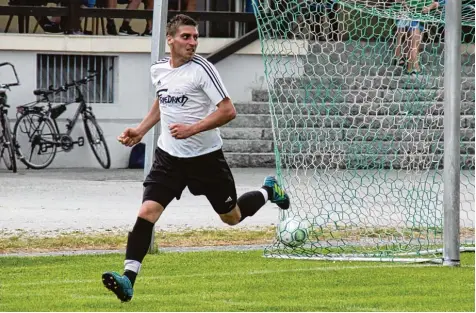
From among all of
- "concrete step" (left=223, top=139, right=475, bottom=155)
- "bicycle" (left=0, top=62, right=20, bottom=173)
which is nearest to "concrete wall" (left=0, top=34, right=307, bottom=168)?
"bicycle" (left=0, top=62, right=20, bottom=173)

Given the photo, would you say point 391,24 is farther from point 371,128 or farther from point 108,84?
point 108,84

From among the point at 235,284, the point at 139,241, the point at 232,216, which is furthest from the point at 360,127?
the point at 139,241

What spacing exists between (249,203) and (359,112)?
5.39 metres

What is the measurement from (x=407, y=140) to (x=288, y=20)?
1.84 metres

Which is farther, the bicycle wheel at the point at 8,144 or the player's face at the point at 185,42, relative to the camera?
the bicycle wheel at the point at 8,144

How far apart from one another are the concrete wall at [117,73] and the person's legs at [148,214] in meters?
12.9

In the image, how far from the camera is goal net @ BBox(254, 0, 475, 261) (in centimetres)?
1323

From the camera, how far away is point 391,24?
48.7 feet

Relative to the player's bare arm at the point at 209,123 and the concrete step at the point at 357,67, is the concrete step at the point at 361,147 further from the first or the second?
the player's bare arm at the point at 209,123

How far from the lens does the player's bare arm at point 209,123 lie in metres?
9.51

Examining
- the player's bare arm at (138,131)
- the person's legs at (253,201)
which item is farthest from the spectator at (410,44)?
the player's bare arm at (138,131)

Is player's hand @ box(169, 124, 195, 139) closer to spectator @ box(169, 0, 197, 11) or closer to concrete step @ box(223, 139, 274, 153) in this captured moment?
concrete step @ box(223, 139, 274, 153)

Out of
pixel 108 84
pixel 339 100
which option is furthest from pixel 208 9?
pixel 339 100

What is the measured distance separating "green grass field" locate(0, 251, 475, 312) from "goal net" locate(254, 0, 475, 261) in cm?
75
